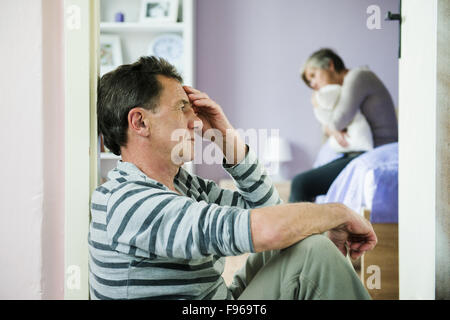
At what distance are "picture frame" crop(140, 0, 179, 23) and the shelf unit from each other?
0.17 ft

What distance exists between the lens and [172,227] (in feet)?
2.48

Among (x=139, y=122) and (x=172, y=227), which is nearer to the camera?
(x=172, y=227)

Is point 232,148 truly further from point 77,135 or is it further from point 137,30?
point 137,30

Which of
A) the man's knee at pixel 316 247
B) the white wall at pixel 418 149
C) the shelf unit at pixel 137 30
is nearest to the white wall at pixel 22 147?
the man's knee at pixel 316 247

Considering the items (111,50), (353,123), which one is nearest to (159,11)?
(111,50)

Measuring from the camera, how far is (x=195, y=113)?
1.15 meters

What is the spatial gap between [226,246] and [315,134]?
3.06 meters

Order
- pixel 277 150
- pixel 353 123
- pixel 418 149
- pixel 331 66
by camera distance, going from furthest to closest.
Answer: pixel 277 150, pixel 331 66, pixel 353 123, pixel 418 149

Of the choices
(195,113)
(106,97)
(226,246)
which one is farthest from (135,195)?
(195,113)

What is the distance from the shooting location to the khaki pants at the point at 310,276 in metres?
0.78

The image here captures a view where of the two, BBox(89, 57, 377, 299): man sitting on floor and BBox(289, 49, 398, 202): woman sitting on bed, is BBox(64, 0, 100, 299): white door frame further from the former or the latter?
BBox(289, 49, 398, 202): woman sitting on bed

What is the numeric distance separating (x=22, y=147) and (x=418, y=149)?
0.97m

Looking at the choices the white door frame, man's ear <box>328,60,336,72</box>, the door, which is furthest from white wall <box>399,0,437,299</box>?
man's ear <box>328,60,336,72</box>

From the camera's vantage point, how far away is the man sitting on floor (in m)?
0.76
